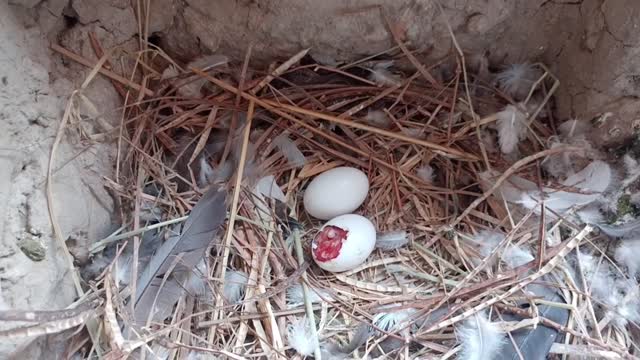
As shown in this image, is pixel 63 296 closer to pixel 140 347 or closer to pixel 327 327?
pixel 140 347

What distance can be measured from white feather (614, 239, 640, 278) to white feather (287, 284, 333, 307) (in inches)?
24.4

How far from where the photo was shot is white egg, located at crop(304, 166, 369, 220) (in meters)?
1.41

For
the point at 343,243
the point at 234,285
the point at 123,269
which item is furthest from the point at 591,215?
the point at 123,269

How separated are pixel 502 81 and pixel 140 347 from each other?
1039mm

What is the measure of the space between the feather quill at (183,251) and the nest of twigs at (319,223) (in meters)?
0.02

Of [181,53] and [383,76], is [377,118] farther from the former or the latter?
[181,53]

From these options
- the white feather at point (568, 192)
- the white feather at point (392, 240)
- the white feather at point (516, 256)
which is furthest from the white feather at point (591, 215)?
the white feather at point (392, 240)

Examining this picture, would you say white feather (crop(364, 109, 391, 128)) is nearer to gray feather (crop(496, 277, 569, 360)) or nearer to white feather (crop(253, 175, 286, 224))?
white feather (crop(253, 175, 286, 224))

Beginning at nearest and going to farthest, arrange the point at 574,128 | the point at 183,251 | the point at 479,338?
the point at 479,338
the point at 183,251
the point at 574,128

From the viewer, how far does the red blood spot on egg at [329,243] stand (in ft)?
Answer: 4.45

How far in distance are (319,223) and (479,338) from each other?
18.9 inches

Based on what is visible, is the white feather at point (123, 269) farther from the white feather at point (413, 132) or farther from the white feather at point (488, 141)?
the white feather at point (488, 141)

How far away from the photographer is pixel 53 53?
4.29 feet

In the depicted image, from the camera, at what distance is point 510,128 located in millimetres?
1437
